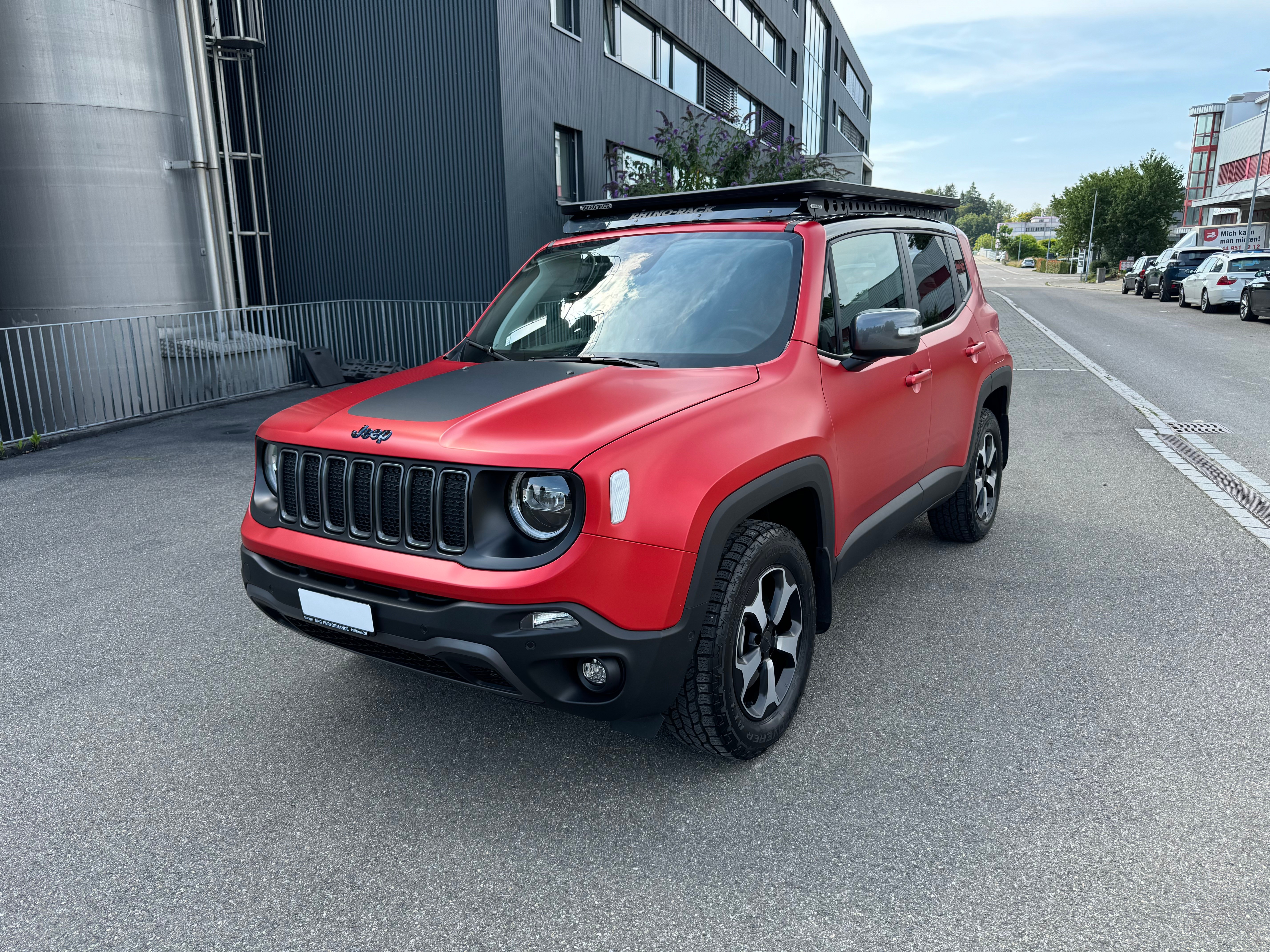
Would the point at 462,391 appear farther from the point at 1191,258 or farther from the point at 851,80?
the point at 851,80

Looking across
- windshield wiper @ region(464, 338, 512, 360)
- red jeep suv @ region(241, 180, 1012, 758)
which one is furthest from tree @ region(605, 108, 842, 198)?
red jeep suv @ region(241, 180, 1012, 758)

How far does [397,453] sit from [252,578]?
83 cm

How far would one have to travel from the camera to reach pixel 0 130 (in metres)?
11.7

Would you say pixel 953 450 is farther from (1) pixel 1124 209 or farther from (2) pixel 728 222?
(1) pixel 1124 209

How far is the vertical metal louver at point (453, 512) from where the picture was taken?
A: 2547mm

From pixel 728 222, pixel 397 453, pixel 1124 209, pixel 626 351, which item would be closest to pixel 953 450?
pixel 728 222

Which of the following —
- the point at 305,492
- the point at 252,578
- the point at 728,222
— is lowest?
the point at 252,578

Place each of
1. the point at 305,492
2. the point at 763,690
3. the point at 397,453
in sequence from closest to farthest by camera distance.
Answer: the point at 397,453
the point at 305,492
the point at 763,690

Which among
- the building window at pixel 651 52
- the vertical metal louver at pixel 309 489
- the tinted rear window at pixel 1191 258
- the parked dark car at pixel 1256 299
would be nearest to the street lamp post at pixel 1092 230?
the tinted rear window at pixel 1191 258

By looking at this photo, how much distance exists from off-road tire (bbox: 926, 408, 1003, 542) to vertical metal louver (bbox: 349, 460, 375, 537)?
10.8 ft

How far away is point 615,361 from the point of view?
3.29 metres

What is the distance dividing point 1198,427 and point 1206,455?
1.50 meters

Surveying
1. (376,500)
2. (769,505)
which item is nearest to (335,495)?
(376,500)

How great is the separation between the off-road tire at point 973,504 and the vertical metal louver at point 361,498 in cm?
331
